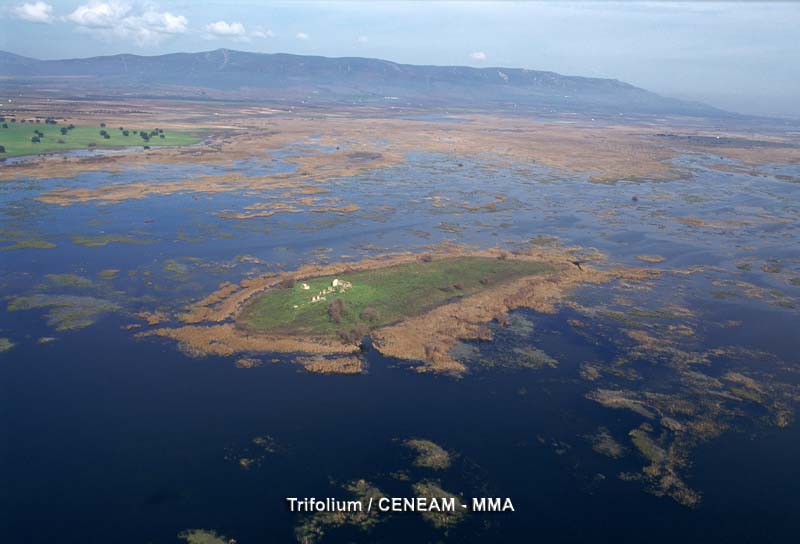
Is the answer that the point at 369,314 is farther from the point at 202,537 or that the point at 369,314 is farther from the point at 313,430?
the point at 202,537

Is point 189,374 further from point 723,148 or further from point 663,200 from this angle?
point 723,148

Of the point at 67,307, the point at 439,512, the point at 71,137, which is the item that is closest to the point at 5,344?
the point at 67,307

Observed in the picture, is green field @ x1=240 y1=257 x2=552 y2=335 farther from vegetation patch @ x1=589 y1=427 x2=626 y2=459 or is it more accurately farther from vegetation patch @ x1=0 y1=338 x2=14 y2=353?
vegetation patch @ x1=589 y1=427 x2=626 y2=459

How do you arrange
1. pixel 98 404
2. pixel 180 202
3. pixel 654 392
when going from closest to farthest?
pixel 98 404 → pixel 654 392 → pixel 180 202

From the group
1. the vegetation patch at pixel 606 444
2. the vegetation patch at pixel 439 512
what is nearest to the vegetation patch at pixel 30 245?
the vegetation patch at pixel 439 512

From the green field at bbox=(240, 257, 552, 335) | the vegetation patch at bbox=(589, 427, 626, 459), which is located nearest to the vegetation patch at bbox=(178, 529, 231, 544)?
the green field at bbox=(240, 257, 552, 335)

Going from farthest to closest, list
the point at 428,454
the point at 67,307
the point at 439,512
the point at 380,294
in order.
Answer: the point at 380,294, the point at 67,307, the point at 428,454, the point at 439,512


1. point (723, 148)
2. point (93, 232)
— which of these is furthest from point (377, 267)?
point (723, 148)
